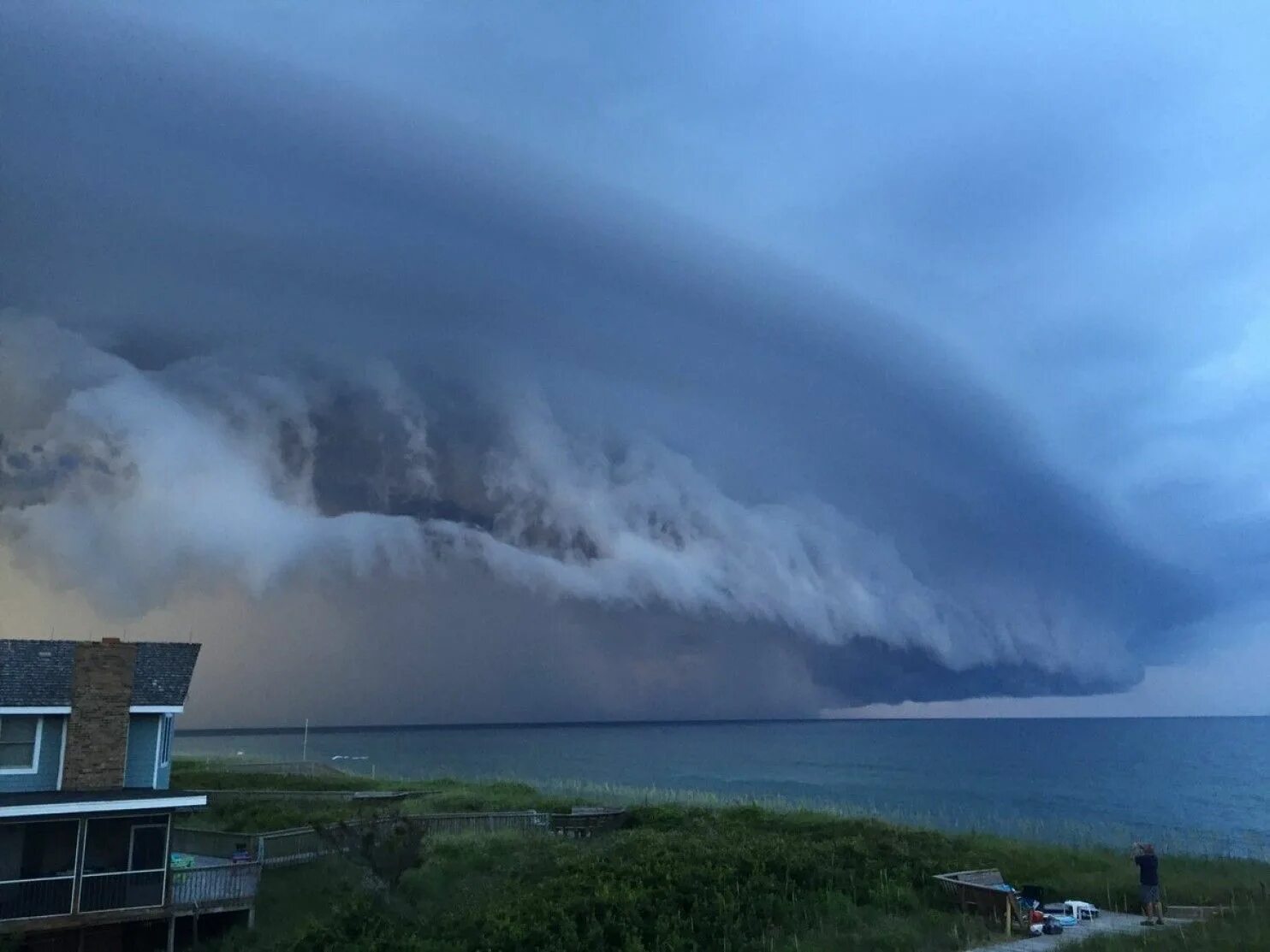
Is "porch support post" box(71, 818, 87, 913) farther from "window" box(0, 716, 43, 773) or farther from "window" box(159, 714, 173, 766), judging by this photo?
"window" box(159, 714, 173, 766)

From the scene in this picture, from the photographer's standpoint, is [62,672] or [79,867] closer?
[79,867]

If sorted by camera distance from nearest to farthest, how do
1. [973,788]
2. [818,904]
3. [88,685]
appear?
1. [818,904]
2. [88,685]
3. [973,788]

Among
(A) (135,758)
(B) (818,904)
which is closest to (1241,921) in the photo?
(B) (818,904)

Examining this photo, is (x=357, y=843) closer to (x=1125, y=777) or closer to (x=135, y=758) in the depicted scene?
(x=135, y=758)

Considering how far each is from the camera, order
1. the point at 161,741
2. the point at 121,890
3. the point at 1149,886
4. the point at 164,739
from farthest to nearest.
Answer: the point at 164,739 → the point at 161,741 → the point at 121,890 → the point at 1149,886

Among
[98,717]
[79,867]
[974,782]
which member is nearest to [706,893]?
[79,867]

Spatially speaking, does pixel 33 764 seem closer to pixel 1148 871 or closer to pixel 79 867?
pixel 79 867

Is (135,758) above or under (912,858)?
above
